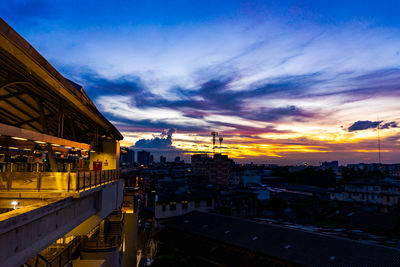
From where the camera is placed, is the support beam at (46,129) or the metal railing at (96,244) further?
the metal railing at (96,244)

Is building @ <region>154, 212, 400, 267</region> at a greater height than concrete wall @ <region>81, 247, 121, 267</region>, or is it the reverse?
concrete wall @ <region>81, 247, 121, 267</region>

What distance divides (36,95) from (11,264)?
23.8ft

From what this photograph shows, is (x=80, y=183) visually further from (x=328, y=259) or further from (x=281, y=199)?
(x=281, y=199)

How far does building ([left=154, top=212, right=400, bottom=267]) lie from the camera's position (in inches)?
711

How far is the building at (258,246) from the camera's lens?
18.1 m

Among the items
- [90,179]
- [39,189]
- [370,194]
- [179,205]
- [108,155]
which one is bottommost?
[370,194]

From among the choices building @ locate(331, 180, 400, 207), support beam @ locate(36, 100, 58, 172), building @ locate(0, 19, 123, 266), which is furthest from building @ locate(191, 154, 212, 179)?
support beam @ locate(36, 100, 58, 172)

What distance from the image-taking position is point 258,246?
2178 cm

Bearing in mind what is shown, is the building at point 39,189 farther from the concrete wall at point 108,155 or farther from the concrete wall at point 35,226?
the concrete wall at point 108,155

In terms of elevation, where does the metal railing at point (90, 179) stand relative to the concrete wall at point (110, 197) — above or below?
above

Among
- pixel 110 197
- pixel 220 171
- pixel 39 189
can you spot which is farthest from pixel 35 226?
pixel 220 171

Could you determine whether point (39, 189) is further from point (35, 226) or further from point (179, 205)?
point (179, 205)

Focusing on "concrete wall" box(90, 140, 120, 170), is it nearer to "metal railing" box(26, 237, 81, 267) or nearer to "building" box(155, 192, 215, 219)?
"metal railing" box(26, 237, 81, 267)

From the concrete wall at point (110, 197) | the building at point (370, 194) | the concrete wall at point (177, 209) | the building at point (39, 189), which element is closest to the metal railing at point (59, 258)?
the building at point (39, 189)
